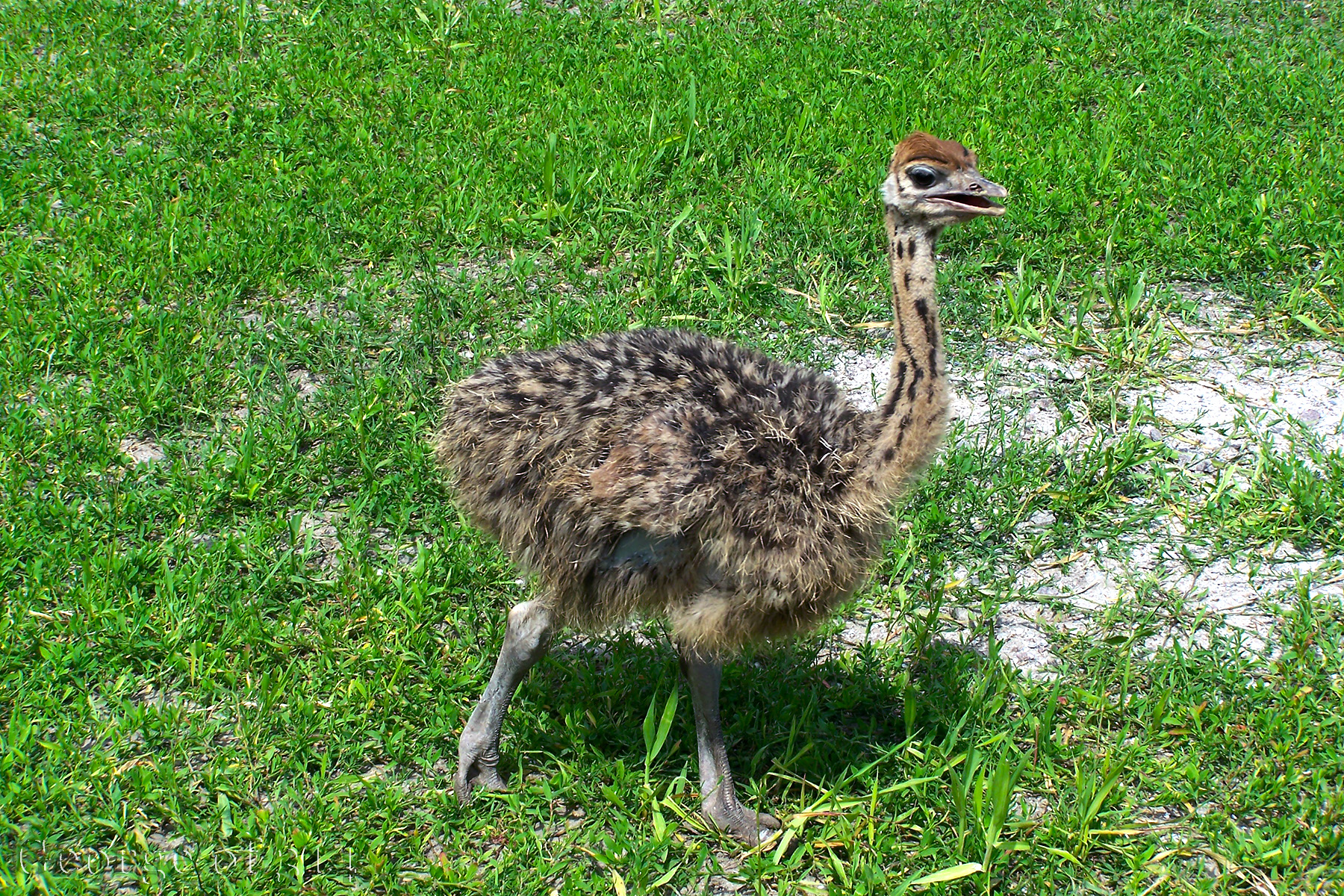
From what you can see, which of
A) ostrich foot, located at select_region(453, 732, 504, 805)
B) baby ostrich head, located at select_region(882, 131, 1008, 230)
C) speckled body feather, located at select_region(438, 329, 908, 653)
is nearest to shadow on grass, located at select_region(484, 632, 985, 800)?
ostrich foot, located at select_region(453, 732, 504, 805)

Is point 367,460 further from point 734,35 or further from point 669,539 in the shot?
point 734,35

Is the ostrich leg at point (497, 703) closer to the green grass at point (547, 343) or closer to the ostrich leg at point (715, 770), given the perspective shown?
the green grass at point (547, 343)

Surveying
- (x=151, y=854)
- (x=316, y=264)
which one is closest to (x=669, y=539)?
(x=151, y=854)

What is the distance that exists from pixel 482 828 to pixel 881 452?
6.05ft

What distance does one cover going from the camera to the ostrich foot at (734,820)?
13.2ft

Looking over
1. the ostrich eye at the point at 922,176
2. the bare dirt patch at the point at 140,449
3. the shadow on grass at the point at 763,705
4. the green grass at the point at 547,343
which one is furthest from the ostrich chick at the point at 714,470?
the bare dirt patch at the point at 140,449

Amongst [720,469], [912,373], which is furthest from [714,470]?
[912,373]

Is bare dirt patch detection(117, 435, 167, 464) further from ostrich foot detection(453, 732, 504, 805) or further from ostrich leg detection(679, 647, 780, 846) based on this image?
ostrich leg detection(679, 647, 780, 846)

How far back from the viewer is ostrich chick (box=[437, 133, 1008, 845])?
141 inches

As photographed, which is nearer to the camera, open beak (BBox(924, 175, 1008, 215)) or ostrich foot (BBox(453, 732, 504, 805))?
open beak (BBox(924, 175, 1008, 215))

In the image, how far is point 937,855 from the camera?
3.92 meters

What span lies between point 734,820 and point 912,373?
63.8 inches

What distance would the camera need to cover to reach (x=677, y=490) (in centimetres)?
351

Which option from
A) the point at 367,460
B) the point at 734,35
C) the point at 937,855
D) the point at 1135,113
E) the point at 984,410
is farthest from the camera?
the point at 734,35
